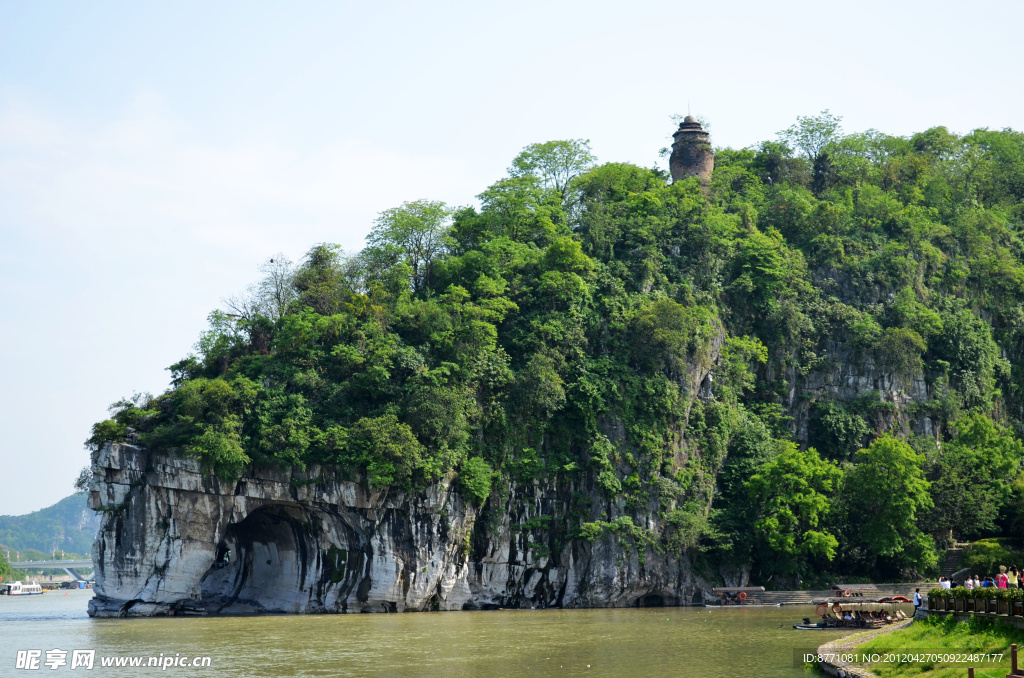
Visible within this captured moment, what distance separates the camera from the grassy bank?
20106 mm

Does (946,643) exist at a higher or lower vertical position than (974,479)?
lower

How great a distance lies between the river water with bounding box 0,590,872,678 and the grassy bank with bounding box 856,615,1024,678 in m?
2.37

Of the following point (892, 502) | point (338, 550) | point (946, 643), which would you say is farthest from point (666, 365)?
point (946, 643)

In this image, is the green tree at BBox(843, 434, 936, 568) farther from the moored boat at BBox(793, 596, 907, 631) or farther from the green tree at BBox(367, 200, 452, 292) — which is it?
the green tree at BBox(367, 200, 452, 292)

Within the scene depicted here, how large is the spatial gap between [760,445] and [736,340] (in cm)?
705

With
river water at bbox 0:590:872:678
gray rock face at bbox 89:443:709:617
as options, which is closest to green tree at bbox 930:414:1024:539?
river water at bbox 0:590:872:678

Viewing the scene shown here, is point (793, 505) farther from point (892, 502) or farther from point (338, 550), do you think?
point (338, 550)

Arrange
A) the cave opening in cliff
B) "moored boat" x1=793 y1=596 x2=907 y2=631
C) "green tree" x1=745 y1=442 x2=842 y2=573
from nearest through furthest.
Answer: "moored boat" x1=793 y1=596 x2=907 y2=631
"green tree" x1=745 y1=442 x2=842 y2=573
the cave opening in cliff

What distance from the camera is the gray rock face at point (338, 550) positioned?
46750 millimetres

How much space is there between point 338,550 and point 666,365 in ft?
63.8

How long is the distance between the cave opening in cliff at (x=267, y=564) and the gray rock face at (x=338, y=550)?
0.08 m

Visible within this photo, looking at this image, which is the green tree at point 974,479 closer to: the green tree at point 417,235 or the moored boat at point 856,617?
the moored boat at point 856,617

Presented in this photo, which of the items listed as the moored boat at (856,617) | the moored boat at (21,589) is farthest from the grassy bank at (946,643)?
the moored boat at (21,589)

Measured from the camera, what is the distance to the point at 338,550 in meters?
48.3
